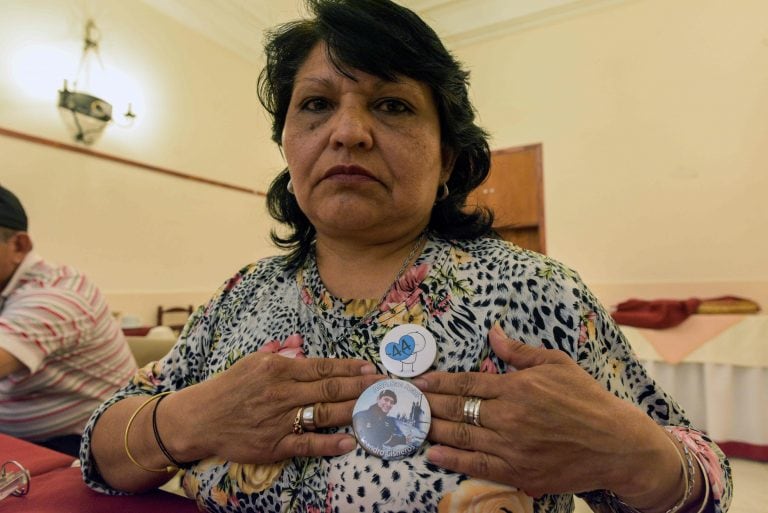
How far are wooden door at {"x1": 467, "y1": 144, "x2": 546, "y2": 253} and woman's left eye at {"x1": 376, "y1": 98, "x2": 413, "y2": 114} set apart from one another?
3.58 meters

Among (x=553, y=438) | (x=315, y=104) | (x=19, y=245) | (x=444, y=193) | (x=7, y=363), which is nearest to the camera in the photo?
(x=553, y=438)

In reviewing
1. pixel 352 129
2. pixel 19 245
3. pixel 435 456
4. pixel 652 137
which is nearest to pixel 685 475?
pixel 435 456

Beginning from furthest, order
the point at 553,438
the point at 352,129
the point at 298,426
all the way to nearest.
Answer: the point at 352,129, the point at 298,426, the point at 553,438

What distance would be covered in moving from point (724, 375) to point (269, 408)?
10.1 feet

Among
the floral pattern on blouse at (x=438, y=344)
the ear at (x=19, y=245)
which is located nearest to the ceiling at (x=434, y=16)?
the ear at (x=19, y=245)

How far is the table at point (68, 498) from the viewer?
0.78 meters

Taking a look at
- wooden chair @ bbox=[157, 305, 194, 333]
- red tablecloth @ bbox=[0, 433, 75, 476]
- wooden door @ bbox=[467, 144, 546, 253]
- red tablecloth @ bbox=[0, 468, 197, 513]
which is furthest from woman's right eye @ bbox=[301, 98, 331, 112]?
wooden door @ bbox=[467, 144, 546, 253]

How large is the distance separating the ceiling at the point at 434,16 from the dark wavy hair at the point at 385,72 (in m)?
3.16

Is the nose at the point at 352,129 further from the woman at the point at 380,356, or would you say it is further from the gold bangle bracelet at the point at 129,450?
the gold bangle bracelet at the point at 129,450

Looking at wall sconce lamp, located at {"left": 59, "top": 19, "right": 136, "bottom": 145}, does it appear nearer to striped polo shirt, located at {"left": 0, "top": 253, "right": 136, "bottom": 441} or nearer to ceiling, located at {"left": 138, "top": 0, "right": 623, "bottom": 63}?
ceiling, located at {"left": 138, "top": 0, "right": 623, "bottom": 63}

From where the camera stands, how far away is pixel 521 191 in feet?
14.6

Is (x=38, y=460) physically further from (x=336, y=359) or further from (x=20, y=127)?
(x=20, y=127)

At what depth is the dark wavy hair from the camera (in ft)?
2.80

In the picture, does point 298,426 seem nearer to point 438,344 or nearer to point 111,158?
point 438,344
